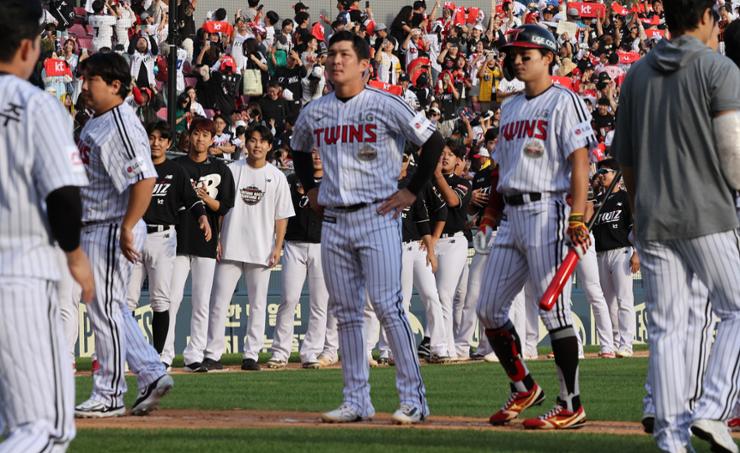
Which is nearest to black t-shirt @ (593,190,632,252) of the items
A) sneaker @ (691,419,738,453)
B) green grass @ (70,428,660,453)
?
green grass @ (70,428,660,453)

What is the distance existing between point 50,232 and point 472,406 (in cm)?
543

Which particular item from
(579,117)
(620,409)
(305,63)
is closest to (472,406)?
(620,409)

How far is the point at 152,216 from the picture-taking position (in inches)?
541

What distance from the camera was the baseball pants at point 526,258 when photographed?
8047 millimetres

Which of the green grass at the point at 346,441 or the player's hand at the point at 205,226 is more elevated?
the player's hand at the point at 205,226

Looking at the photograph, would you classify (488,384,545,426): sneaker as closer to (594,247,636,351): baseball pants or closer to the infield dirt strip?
the infield dirt strip

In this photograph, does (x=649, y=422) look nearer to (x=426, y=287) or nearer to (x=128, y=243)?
(x=128, y=243)

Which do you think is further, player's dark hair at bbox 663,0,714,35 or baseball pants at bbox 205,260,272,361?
baseball pants at bbox 205,260,272,361

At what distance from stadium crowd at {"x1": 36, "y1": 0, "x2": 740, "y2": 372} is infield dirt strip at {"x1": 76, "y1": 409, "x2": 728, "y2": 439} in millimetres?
2039

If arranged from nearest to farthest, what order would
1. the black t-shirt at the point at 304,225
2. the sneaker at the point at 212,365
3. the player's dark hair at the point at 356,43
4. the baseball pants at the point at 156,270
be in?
the player's dark hair at the point at 356,43 → the baseball pants at the point at 156,270 → the sneaker at the point at 212,365 → the black t-shirt at the point at 304,225

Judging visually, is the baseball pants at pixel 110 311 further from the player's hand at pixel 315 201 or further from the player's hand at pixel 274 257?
the player's hand at pixel 274 257

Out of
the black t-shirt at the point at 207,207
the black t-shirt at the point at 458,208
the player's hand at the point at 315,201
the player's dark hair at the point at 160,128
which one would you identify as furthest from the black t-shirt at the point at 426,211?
the player's hand at the point at 315,201

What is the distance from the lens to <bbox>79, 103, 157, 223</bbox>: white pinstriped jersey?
8.88 m

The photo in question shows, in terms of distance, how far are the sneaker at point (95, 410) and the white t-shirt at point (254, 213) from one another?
5539mm
